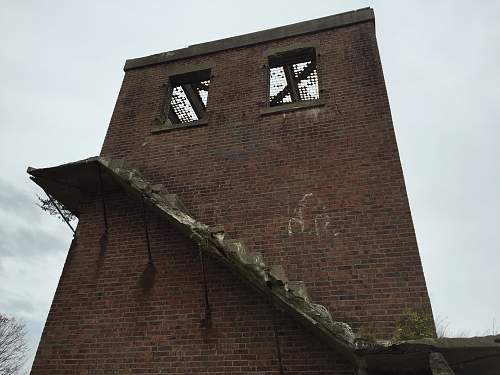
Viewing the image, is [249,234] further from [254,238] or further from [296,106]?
[296,106]

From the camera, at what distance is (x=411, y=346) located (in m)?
4.05

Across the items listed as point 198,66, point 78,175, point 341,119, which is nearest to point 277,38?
point 198,66

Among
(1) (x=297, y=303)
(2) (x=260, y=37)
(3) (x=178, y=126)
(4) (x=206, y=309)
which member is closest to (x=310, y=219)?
(1) (x=297, y=303)

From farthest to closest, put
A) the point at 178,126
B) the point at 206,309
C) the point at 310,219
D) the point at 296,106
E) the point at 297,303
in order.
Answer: the point at 178,126, the point at 296,106, the point at 310,219, the point at 206,309, the point at 297,303

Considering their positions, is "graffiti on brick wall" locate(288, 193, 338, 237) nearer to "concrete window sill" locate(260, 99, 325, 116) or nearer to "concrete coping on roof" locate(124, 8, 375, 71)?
"concrete window sill" locate(260, 99, 325, 116)

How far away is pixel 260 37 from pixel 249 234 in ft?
16.9

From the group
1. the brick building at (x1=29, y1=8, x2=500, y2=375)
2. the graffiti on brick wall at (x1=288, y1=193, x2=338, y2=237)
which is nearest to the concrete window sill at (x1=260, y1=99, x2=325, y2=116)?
the brick building at (x1=29, y1=8, x2=500, y2=375)

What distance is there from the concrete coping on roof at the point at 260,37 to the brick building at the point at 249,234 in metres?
0.05

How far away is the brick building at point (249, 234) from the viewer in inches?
199

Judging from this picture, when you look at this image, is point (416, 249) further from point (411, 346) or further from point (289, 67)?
point (289, 67)

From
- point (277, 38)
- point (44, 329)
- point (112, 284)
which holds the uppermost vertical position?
point (277, 38)

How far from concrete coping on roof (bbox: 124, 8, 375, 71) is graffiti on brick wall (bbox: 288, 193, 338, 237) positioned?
4461 mm

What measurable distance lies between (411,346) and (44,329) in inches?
211

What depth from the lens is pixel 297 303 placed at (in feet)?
15.2
